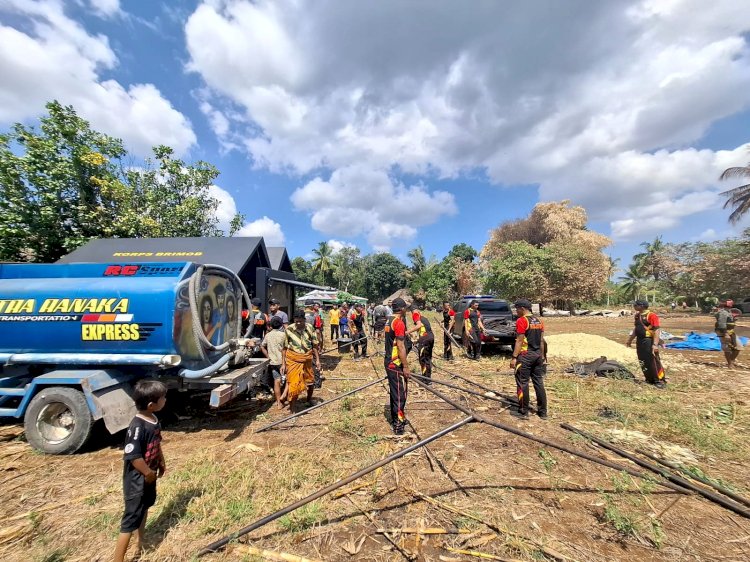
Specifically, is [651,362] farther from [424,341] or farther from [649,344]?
[424,341]

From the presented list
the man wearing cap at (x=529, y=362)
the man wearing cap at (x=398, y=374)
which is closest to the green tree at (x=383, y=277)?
the man wearing cap at (x=529, y=362)

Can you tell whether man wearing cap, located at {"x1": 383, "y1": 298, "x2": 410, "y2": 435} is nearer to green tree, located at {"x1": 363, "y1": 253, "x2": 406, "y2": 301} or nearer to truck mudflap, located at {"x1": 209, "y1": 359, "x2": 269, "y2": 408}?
truck mudflap, located at {"x1": 209, "y1": 359, "x2": 269, "y2": 408}

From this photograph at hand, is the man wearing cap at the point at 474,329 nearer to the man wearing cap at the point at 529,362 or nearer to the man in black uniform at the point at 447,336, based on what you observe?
the man in black uniform at the point at 447,336

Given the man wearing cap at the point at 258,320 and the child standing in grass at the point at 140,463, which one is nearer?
the child standing in grass at the point at 140,463

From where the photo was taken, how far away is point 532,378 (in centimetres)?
613

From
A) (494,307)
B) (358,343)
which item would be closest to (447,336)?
(494,307)

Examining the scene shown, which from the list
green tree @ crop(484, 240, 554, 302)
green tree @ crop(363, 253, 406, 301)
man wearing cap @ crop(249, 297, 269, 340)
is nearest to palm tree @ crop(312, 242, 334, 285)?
green tree @ crop(363, 253, 406, 301)

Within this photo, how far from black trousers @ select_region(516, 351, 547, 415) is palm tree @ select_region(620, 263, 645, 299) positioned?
57858 millimetres

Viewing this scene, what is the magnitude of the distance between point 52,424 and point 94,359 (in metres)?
1.11

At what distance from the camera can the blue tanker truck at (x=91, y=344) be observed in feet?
16.1

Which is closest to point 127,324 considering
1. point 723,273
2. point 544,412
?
point 544,412

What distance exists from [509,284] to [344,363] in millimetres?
25909

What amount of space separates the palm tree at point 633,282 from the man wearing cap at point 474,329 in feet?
174

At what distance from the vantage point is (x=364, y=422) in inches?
240
